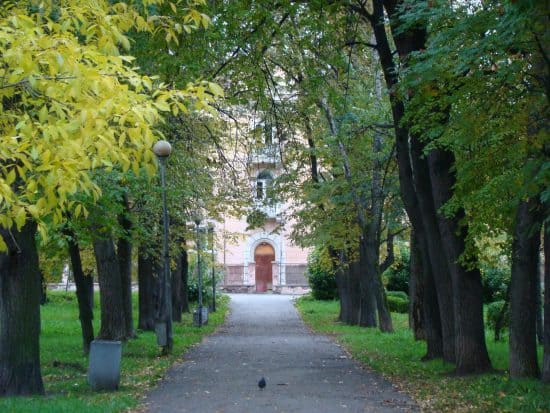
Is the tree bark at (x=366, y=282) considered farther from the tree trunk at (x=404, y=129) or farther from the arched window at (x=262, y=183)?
the tree trunk at (x=404, y=129)

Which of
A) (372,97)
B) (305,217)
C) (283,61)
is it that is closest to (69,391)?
(283,61)

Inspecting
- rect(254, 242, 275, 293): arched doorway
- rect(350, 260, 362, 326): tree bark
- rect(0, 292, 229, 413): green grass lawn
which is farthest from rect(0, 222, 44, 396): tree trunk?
rect(254, 242, 275, 293): arched doorway

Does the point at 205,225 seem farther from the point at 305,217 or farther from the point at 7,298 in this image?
the point at 7,298

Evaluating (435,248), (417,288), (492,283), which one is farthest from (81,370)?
(492,283)

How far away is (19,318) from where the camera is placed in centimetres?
1286

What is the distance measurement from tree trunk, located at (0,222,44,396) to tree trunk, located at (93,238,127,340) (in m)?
6.93

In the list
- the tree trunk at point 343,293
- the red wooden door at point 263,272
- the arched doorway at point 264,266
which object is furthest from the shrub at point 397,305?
the red wooden door at point 263,272

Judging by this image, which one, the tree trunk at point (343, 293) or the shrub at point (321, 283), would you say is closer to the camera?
the tree trunk at point (343, 293)

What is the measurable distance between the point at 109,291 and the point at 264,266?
49847mm

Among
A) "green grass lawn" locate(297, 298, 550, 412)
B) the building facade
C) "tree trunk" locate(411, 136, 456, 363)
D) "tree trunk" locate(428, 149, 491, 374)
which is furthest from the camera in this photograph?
the building facade

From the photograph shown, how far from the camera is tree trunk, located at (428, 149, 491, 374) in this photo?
14.7 metres

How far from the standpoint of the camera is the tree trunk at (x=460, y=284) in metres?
14.7

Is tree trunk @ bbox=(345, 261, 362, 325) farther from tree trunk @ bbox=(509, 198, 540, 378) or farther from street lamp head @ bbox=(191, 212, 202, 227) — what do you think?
tree trunk @ bbox=(509, 198, 540, 378)

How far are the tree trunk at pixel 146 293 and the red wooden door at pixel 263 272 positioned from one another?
131 feet
